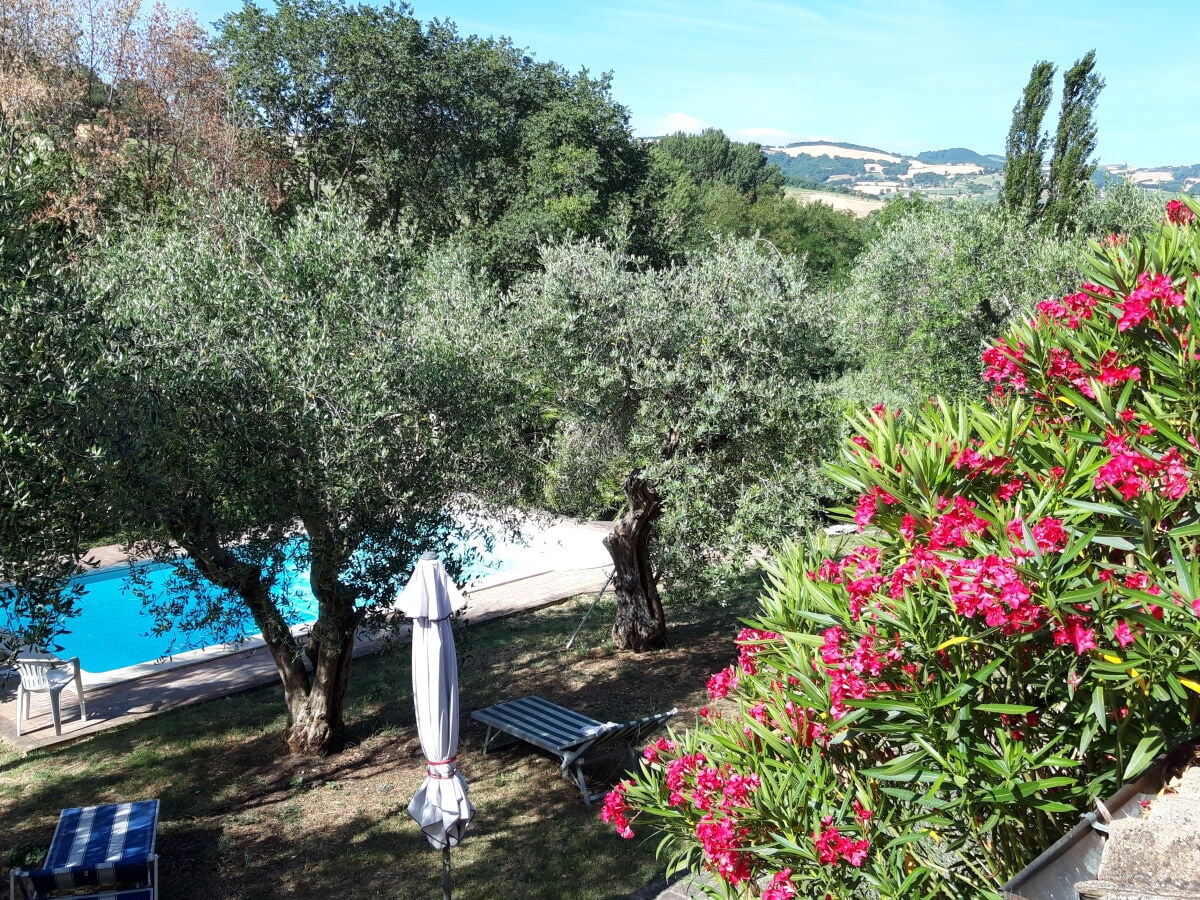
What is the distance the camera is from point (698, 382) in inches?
444

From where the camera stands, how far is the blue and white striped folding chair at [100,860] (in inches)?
281

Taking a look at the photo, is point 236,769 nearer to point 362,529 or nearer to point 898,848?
point 362,529

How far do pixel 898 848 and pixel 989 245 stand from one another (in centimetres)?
1639

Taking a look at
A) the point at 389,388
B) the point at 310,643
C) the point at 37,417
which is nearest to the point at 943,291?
the point at 389,388

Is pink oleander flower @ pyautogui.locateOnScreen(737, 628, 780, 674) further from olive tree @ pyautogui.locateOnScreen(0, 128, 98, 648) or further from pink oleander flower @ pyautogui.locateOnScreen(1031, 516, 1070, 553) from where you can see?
olive tree @ pyautogui.locateOnScreen(0, 128, 98, 648)

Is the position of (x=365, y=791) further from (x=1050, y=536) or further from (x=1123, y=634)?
(x=1123, y=634)

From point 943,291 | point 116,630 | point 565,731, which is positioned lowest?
point 116,630

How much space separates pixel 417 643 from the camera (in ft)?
24.6

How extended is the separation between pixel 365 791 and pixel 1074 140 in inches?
1138

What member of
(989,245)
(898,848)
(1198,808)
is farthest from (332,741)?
(989,245)

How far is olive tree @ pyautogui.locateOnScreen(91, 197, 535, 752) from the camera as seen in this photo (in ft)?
26.6

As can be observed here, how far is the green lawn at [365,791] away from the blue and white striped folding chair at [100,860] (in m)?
0.55

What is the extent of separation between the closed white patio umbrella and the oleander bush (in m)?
2.81

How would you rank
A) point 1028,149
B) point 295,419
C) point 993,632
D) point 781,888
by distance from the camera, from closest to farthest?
point 993,632
point 781,888
point 295,419
point 1028,149
